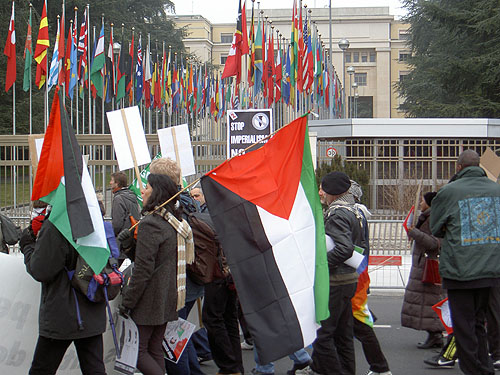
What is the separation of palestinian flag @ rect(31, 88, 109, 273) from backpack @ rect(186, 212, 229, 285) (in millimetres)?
1178

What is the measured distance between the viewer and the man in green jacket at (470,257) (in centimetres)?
579

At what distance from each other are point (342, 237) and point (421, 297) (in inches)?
87.6

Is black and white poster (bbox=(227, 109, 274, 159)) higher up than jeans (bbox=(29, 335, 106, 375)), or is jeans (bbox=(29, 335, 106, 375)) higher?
black and white poster (bbox=(227, 109, 274, 159))

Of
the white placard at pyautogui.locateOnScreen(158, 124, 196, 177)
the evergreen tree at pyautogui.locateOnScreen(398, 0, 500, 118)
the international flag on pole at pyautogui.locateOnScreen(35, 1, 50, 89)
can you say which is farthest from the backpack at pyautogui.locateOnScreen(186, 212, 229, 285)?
the evergreen tree at pyautogui.locateOnScreen(398, 0, 500, 118)

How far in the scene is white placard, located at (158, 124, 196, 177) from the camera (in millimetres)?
9023

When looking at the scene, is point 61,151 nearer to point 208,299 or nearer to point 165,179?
point 165,179

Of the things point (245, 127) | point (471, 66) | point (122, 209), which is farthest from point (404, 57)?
point (122, 209)

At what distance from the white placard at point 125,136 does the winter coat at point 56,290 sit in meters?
2.81

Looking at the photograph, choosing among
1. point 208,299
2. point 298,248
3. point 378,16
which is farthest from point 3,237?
point 378,16

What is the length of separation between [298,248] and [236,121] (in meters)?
6.23

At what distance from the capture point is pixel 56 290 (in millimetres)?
4848

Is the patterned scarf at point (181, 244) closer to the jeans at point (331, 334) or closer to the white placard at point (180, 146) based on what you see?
the jeans at point (331, 334)

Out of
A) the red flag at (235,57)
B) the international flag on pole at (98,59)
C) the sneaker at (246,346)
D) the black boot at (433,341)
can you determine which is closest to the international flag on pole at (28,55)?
the international flag on pole at (98,59)

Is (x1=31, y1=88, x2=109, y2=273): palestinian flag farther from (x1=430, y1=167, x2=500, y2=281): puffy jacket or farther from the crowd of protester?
(x1=430, y1=167, x2=500, y2=281): puffy jacket
